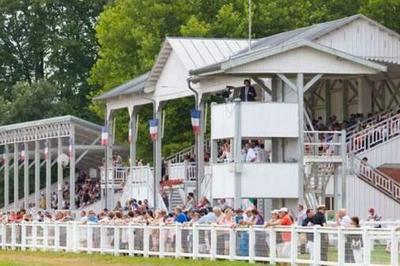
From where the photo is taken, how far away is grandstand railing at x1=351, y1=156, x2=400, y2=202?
4950cm

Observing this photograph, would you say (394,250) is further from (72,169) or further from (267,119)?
(72,169)

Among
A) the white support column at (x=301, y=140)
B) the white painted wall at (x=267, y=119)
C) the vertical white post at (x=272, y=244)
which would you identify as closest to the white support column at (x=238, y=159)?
the white painted wall at (x=267, y=119)

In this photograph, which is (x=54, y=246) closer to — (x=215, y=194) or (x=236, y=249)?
(x=215, y=194)

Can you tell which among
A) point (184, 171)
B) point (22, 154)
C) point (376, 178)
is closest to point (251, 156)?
point (376, 178)

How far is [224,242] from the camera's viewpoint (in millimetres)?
36719

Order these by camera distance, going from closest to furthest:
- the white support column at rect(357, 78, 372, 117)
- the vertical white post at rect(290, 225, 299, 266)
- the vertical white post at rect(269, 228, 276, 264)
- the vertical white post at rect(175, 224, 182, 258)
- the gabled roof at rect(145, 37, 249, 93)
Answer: the vertical white post at rect(290, 225, 299, 266) < the vertical white post at rect(269, 228, 276, 264) < the vertical white post at rect(175, 224, 182, 258) < the gabled roof at rect(145, 37, 249, 93) < the white support column at rect(357, 78, 372, 117)

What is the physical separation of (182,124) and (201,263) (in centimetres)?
3592

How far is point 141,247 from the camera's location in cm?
4122

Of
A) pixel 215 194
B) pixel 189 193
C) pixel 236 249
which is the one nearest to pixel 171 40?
pixel 189 193

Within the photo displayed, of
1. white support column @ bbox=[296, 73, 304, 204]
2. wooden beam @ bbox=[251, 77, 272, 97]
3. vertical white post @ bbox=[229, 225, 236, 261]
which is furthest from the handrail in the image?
vertical white post @ bbox=[229, 225, 236, 261]

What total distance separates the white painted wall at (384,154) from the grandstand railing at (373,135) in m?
0.17

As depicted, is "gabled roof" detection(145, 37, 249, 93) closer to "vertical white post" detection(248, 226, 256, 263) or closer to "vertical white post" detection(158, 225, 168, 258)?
"vertical white post" detection(158, 225, 168, 258)

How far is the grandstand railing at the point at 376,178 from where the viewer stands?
49500 mm

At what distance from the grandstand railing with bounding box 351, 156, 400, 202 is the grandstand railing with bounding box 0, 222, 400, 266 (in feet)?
33.8
